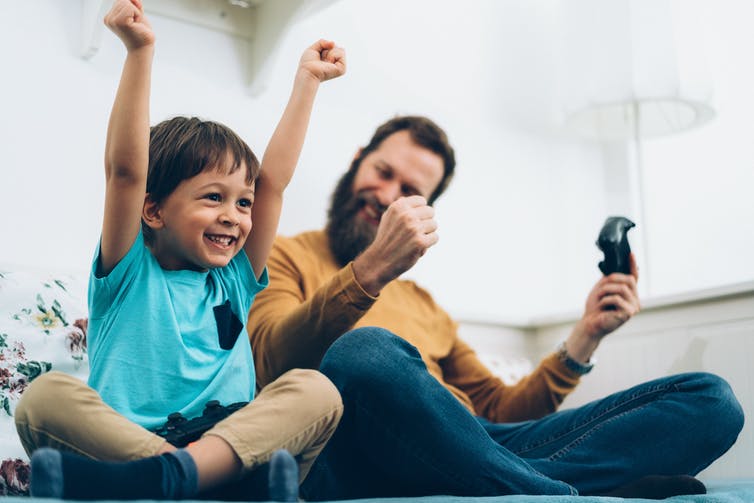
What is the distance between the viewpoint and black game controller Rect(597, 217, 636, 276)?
1.44 meters

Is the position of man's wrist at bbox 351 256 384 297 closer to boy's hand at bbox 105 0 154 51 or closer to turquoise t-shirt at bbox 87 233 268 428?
turquoise t-shirt at bbox 87 233 268 428

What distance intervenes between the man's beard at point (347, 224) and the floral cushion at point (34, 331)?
1.37 ft

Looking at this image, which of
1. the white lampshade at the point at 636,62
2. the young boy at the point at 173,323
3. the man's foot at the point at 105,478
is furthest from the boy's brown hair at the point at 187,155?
the white lampshade at the point at 636,62

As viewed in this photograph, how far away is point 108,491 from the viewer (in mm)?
708

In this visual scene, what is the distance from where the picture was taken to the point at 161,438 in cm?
81

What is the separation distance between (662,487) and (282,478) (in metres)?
0.51

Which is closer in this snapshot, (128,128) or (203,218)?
(128,128)

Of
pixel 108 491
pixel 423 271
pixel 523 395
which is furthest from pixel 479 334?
pixel 108 491

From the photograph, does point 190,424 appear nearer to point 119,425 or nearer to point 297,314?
point 119,425

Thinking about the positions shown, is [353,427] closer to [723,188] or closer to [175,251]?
[175,251]

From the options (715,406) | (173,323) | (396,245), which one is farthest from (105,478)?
(715,406)

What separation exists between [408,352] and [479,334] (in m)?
0.93

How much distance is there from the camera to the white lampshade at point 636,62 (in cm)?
190

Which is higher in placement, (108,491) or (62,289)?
(62,289)
